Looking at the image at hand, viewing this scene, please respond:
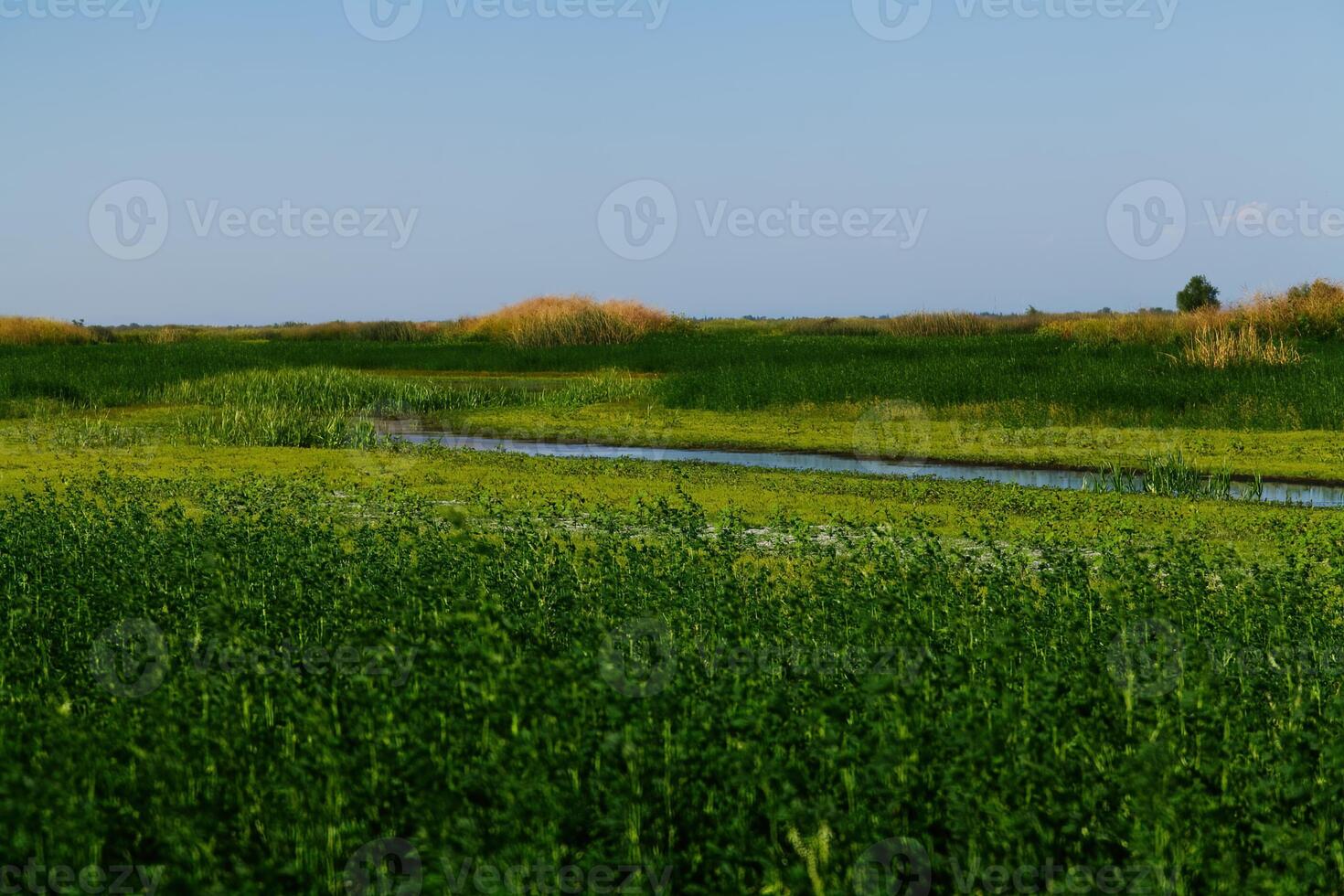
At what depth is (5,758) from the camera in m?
4.98

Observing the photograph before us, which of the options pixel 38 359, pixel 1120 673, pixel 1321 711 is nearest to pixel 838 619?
pixel 1120 673

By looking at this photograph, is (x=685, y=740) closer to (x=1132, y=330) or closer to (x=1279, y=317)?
(x=1279, y=317)

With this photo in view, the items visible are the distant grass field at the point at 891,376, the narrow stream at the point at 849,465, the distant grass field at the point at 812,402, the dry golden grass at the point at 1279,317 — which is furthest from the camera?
the dry golden grass at the point at 1279,317

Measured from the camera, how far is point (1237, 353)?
25.5 m

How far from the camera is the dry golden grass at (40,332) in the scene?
6009 cm

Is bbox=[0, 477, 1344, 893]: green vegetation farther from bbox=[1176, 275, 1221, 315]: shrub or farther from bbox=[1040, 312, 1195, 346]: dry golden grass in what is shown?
bbox=[1176, 275, 1221, 315]: shrub

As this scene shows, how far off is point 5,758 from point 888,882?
11.0ft

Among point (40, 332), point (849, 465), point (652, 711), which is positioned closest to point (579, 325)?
point (40, 332)

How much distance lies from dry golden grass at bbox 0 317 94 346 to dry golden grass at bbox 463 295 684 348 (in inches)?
881

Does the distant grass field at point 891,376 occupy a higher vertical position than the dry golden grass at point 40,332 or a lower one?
lower

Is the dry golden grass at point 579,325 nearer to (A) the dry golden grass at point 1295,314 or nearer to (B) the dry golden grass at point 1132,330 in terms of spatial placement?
(B) the dry golden grass at point 1132,330

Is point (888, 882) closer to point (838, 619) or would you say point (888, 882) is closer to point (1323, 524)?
point (838, 619)

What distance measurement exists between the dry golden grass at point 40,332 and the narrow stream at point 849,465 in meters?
43.4

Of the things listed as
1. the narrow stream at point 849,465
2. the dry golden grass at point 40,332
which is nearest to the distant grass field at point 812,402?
the narrow stream at point 849,465
